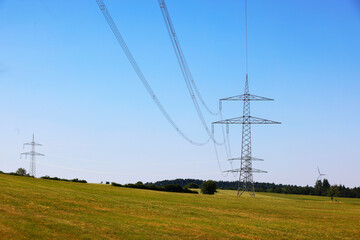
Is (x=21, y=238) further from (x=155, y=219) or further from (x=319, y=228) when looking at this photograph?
(x=319, y=228)

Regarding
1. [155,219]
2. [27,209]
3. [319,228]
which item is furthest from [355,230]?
[27,209]

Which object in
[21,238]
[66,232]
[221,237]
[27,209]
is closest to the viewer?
[21,238]

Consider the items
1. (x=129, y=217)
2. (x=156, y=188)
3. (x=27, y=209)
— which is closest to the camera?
(x=27, y=209)

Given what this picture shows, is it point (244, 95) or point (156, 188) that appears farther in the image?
point (156, 188)

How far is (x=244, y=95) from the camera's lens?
91125 millimetres

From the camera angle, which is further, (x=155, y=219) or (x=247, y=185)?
(x=247, y=185)

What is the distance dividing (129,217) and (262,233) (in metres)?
13.3

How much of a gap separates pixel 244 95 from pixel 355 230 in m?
52.8

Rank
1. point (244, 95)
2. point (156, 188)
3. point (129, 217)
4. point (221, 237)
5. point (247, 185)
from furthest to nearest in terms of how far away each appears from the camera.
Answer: point (156, 188) → point (247, 185) → point (244, 95) → point (129, 217) → point (221, 237)

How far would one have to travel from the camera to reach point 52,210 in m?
36.1

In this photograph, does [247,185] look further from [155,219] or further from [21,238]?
[21,238]

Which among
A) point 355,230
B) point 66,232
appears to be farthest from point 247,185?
point 66,232

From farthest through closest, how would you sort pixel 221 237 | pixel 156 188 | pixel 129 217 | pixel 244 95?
pixel 156 188
pixel 244 95
pixel 129 217
pixel 221 237

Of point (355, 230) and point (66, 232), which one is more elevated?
point (66, 232)
